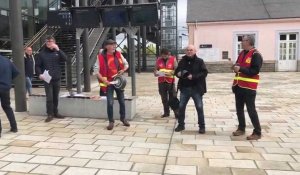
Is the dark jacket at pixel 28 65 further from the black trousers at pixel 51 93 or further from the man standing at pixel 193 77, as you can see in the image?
the man standing at pixel 193 77

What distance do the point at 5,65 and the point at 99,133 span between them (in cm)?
192

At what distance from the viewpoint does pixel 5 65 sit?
634 centimetres

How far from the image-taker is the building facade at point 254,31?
25750mm

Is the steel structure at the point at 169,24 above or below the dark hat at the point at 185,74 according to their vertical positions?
above

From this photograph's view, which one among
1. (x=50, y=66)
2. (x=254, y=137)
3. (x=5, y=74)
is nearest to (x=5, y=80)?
(x=5, y=74)

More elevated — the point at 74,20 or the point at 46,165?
the point at 74,20

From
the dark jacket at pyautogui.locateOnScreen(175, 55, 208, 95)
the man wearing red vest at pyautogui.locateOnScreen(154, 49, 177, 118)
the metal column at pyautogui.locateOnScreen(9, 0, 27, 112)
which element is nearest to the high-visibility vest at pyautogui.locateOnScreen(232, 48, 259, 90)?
the dark jacket at pyautogui.locateOnScreen(175, 55, 208, 95)

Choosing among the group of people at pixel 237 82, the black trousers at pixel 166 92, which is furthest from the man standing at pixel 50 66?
the group of people at pixel 237 82

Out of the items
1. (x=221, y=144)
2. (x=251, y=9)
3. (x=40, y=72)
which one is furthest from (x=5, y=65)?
(x=251, y=9)

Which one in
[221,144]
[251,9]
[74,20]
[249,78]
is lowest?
[221,144]

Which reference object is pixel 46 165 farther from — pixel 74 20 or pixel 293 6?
pixel 293 6

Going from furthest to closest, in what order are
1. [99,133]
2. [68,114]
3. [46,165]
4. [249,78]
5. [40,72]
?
1. [68,114]
2. [40,72]
3. [99,133]
4. [249,78]
5. [46,165]

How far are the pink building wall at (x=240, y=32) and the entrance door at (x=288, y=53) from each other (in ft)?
1.34

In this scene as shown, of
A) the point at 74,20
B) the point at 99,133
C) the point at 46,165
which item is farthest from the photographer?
the point at 74,20
